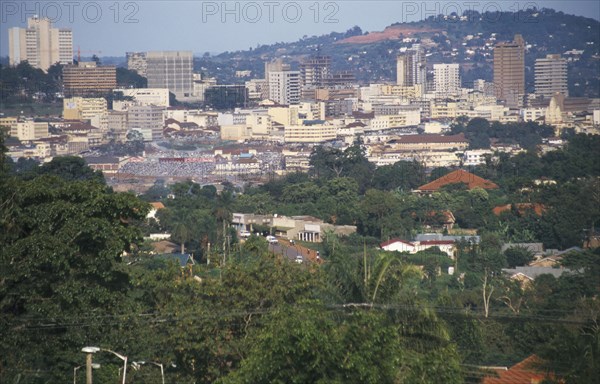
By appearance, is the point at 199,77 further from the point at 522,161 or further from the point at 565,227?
the point at 565,227

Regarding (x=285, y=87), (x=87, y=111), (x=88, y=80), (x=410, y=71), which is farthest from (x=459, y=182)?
(x=410, y=71)

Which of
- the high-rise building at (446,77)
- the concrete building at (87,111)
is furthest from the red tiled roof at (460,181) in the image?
the high-rise building at (446,77)

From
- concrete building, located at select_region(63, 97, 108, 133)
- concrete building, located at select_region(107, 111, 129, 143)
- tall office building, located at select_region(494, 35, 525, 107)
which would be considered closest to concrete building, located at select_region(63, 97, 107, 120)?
concrete building, located at select_region(63, 97, 108, 133)

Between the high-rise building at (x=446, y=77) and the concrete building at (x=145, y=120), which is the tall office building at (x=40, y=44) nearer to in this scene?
the concrete building at (x=145, y=120)

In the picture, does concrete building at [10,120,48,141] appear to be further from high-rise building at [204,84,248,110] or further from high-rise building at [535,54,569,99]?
high-rise building at [535,54,569,99]

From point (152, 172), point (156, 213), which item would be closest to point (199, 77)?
point (152, 172)

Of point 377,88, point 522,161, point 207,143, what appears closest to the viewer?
point 522,161
